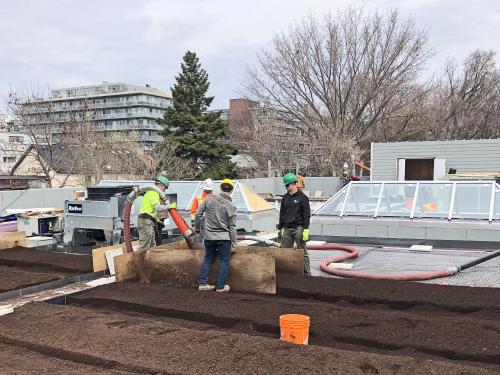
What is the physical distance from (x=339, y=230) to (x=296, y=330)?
746cm

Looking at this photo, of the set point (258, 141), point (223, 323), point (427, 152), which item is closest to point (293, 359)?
point (223, 323)

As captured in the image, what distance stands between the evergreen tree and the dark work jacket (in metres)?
25.5

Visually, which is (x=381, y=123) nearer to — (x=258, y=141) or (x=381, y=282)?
(x=258, y=141)

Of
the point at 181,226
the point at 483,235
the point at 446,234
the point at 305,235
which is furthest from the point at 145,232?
the point at 483,235

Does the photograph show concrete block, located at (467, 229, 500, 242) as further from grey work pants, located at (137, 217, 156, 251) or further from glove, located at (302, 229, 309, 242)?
grey work pants, located at (137, 217, 156, 251)

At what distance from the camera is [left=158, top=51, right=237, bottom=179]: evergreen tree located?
3372 cm

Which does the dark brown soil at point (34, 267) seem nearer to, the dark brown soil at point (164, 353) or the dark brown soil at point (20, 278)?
the dark brown soil at point (20, 278)

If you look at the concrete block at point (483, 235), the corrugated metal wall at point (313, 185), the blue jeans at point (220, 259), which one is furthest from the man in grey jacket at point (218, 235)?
the corrugated metal wall at point (313, 185)

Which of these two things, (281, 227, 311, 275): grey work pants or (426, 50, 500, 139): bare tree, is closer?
(281, 227, 311, 275): grey work pants

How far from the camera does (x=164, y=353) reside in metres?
4.33

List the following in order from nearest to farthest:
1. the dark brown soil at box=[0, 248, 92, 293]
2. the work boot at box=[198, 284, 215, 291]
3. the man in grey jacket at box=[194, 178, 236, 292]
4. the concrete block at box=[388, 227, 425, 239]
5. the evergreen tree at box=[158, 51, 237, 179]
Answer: the man in grey jacket at box=[194, 178, 236, 292], the work boot at box=[198, 284, 215, 291], the dark brown soil at box=[0, 248, 92, 293], the concrete block at box=[388, 227, 425, 239], the evergreen tree at box=[158, 51, 237, 179]

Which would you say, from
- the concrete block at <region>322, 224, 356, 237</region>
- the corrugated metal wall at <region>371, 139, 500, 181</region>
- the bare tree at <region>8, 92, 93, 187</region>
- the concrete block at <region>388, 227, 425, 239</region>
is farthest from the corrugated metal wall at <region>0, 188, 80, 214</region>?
the corrugated metal wall at <region>371, 139, 500, 181</region>

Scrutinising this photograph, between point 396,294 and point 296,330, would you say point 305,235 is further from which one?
point 296,330

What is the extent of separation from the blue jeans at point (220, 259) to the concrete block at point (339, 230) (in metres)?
5.55
